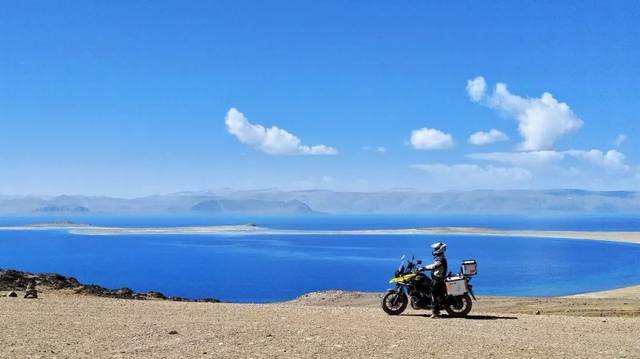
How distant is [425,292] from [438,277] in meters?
0.51

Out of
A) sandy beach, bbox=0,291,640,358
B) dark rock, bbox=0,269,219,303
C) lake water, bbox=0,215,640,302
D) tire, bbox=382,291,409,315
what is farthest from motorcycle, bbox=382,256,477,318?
lake water, bbox=0,215,640,302

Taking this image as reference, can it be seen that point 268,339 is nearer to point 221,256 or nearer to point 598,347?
point 598,347

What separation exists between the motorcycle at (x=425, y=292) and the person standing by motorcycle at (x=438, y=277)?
9 cm

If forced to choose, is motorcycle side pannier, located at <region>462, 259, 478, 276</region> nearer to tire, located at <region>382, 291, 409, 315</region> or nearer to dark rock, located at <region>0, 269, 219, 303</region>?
tire, located at <region>382, 291, 409, 315</region>

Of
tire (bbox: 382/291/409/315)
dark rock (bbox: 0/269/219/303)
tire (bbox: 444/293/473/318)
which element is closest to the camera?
tire (bbox: 444/293/473/318)

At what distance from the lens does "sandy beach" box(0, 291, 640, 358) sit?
35.8 feet

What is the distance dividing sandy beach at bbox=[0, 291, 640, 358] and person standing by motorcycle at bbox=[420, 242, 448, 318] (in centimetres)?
54

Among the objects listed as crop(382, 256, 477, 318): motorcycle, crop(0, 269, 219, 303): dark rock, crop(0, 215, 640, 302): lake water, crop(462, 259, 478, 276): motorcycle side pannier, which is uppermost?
crop(462, 259, 478, 276): motorcycle side pannier

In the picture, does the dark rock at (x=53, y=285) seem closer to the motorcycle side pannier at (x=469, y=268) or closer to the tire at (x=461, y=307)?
the tire at (x=461, y=307)

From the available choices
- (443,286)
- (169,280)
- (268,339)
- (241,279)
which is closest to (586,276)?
(241,279)

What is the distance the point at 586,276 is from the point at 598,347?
203 ft

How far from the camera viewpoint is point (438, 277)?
16578 mm

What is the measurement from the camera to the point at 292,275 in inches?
3007

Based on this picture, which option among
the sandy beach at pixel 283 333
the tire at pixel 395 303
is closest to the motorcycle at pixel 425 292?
A: the tire at pixel 395 303
